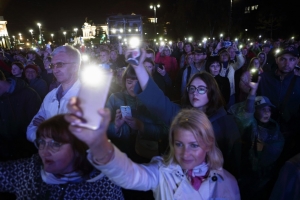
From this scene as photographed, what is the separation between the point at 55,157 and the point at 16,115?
8.35 ft

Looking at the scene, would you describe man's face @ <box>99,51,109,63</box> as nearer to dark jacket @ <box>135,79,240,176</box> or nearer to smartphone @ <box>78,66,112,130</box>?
dark jacket @ <box>135,79,240,176</box>

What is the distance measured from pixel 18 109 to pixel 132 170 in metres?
3.02

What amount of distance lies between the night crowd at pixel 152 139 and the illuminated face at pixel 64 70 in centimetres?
1

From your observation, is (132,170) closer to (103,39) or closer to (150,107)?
(150,107)

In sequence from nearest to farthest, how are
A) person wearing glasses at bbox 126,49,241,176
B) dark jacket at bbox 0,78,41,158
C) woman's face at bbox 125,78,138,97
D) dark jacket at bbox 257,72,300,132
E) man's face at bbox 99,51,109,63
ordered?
1. person wearing glasses at bbox 126,49,241,176
2. woman's face at bbox 125,78,138,97
3. dark jacket at bbox 0,78,41,158
4. dark jacket at bbox 257,72,300,132
5. man's face at bbox 99,51,109,63

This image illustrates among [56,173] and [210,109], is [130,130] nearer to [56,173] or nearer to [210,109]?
[210,109]

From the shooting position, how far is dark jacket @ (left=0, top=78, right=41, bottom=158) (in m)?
3.76

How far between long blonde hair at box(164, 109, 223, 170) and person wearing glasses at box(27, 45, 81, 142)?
5.03 feet

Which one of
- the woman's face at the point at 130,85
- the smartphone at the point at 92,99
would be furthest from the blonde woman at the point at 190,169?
the woman's face at the point at 130,85

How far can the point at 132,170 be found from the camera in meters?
1.68

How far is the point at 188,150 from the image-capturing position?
1990mm

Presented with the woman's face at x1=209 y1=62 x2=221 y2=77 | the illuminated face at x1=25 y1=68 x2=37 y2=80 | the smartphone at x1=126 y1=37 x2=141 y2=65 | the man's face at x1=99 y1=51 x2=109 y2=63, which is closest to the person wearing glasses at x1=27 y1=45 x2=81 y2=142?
the smartphone at x1=126 y1=37 x2=141 y2=65

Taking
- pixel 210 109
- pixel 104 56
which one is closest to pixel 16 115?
pixel 210 109

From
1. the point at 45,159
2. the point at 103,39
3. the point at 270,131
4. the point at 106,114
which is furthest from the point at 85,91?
the point at 103,39
